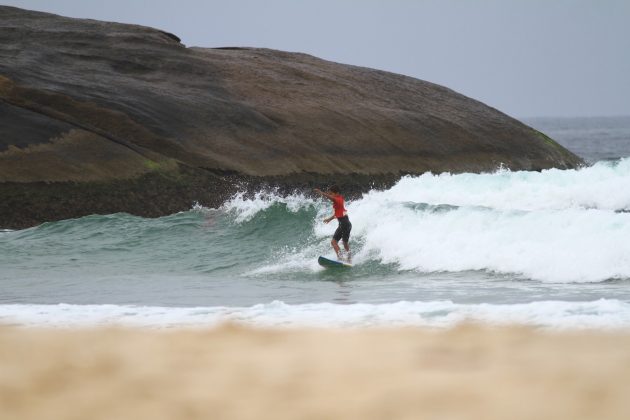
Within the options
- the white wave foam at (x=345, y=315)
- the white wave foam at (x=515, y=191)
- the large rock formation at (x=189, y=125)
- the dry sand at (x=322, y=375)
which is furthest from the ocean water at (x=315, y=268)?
the white wave foam at (x=515, y=191)

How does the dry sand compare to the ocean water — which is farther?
the ocean water

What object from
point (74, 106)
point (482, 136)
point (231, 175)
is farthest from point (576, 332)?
point (482, 136)

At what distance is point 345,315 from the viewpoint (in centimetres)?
867

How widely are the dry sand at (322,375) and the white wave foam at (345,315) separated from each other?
1.60ft

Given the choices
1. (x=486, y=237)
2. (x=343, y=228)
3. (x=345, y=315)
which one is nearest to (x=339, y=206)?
(x=343, y=228)

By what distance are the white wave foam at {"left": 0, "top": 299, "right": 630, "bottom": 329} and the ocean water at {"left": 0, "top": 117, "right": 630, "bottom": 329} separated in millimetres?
22

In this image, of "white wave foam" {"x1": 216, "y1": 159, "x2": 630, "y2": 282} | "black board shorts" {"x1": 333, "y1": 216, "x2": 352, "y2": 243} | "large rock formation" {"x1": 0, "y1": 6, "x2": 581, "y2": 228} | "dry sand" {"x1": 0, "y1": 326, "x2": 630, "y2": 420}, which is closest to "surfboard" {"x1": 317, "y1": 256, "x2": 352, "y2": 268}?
"black board shorts" {"x1": 333, "y1": 216, "x2": 352, "y2": 243}

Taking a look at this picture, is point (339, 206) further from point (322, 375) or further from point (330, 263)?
point (322, 375)

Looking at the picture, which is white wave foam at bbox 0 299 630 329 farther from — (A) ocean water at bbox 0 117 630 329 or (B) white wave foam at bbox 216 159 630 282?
(B) white wave foam at bbox 216 159 630 282

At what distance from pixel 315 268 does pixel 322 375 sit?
8.85 metres

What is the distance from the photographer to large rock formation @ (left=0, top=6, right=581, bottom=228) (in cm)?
2117

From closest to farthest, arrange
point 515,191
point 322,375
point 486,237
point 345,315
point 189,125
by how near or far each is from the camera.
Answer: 1. point 322,375
2. point 345,315
3. point 486,237
4. point 189,125
5. point 515,191

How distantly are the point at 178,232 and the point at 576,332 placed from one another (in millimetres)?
13505

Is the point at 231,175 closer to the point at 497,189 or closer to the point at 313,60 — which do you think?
the point at 497,189
